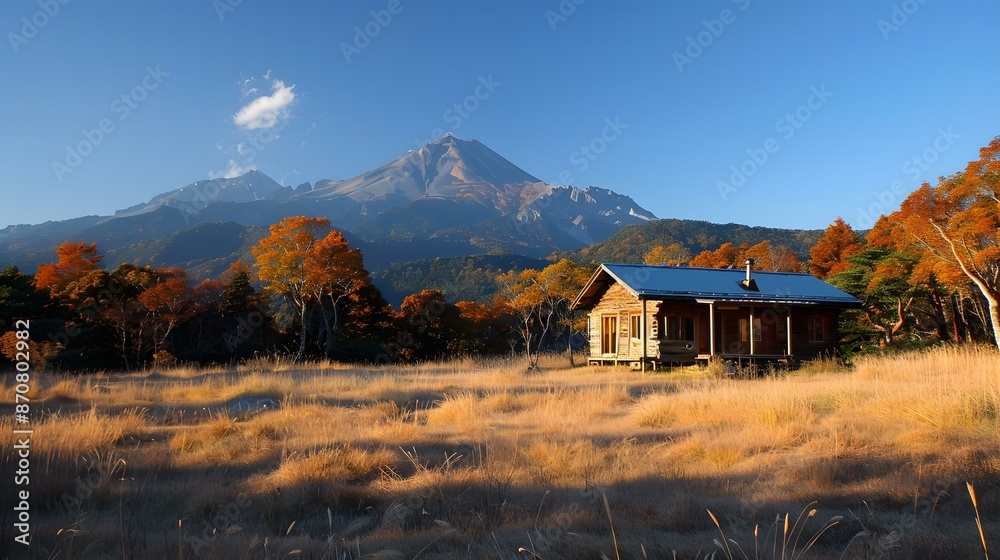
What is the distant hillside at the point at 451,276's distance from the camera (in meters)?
64.3

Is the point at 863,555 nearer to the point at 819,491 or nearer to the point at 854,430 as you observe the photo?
the point at 819,491

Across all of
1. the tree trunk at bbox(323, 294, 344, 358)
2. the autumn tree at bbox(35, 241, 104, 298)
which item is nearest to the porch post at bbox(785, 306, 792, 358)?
the tree trunk at bbox(323, 294, 344, 358)

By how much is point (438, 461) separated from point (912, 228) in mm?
24259

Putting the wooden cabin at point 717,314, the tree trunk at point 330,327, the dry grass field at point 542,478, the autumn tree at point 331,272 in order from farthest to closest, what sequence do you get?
the tree trunk at point 330,327, the autumn tree at point 331,272, the wooden cabin at point 717,314, the dry grass field at point 542,478

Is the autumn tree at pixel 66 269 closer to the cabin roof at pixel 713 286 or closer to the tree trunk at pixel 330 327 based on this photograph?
the tree trunk at pixel 330 327

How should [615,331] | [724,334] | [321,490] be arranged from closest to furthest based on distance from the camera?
[321,490], [724,334], [615,331]

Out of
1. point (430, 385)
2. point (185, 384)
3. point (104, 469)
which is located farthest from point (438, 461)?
point (185, 384)

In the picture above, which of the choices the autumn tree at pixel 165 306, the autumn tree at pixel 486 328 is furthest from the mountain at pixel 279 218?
the autumn tree at pixel 165 306

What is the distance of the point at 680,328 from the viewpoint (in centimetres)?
2319

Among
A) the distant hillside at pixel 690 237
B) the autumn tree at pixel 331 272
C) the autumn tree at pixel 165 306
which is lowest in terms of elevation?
the autumn tree at pixel 165 306

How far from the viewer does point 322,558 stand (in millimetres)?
3484

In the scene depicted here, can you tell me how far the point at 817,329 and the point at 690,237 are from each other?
52653 mm

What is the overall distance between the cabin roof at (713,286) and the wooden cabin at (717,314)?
0.11 feet

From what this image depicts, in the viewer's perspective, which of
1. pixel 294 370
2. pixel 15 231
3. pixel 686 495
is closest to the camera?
pixel 686 495
